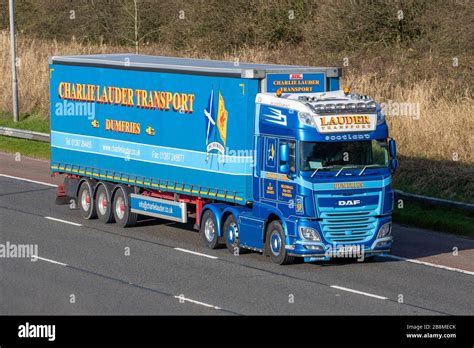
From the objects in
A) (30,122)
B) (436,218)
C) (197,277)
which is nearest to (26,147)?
(30,122)

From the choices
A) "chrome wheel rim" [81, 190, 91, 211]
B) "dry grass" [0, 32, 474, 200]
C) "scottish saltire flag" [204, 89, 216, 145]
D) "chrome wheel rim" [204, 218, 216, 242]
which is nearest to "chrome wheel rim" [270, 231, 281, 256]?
"chrome wheel rim" [204, 218, 216, 242]

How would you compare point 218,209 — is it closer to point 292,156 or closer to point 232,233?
point 232,233

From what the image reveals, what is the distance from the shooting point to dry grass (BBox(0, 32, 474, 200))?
88.7 ft

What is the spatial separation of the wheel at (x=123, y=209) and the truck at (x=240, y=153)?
0.02 m

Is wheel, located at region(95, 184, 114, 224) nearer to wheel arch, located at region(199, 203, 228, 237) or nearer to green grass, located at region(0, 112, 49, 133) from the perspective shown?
wheel arch, located at region(199, 203, 228, 237)

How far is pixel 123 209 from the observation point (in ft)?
78.1

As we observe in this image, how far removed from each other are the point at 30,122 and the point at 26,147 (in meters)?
3.54

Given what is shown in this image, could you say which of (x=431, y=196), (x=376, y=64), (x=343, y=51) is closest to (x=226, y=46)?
(x=343, y=51)

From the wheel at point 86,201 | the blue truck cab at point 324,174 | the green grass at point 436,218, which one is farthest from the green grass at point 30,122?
the blue truck cab at point 324,174

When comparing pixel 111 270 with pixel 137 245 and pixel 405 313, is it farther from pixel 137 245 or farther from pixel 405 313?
pixel 405 313

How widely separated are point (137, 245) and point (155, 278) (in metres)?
3.31

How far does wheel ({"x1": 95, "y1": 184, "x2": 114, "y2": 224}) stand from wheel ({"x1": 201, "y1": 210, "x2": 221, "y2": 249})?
3488 millimetres

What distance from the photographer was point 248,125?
19.7 m

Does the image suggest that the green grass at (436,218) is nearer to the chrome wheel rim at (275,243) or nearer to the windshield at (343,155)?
the windshield at (343,155)
